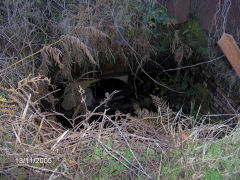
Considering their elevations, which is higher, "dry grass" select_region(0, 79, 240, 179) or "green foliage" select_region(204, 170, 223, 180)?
"dry grass" select_region(0, 79, 240, 179)

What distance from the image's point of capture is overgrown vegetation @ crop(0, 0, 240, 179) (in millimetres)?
1609

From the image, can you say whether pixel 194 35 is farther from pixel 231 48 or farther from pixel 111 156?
pixel 111 156

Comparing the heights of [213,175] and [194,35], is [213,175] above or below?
below

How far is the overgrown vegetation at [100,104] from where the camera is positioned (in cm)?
161

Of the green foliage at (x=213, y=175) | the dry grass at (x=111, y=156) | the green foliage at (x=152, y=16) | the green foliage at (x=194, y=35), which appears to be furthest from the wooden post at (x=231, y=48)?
the green foliage at (x=194, y=35)

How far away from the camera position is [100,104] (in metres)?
2.05

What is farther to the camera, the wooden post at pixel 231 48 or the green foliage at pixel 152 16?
the green foliage at pixel 152 16
